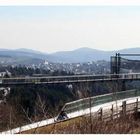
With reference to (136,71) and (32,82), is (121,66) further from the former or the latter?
(32,82)

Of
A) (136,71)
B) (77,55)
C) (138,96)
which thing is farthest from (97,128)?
(77,55)

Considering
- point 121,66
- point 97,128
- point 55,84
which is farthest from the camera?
point 55,84
